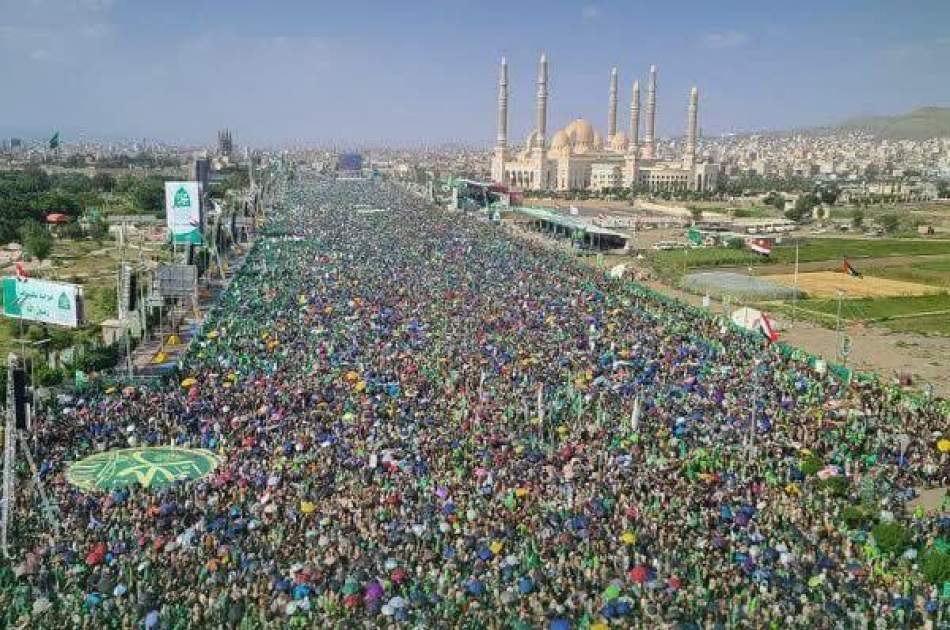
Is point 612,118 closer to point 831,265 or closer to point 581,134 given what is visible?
point 581,134

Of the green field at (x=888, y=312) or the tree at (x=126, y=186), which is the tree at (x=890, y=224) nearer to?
the green field at (x=888, y=312)

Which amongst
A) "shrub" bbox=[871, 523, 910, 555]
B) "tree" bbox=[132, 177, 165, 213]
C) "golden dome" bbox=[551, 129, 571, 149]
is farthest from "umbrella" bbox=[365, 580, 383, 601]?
"golden dome" bbox=[551, 129, 571, 149]

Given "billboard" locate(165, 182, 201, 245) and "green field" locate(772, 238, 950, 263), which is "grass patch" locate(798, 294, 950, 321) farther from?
"billboard" locate(165, 182, 201, 245)

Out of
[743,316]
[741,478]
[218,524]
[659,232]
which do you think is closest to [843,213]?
[659,232]

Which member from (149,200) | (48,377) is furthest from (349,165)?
Answer: (48,377)

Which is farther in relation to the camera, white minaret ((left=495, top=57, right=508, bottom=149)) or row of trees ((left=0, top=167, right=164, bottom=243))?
white minaret ((left=495, top=57, right=508, bottom=149))

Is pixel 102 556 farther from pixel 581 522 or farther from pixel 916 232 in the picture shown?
pixel 916 232
